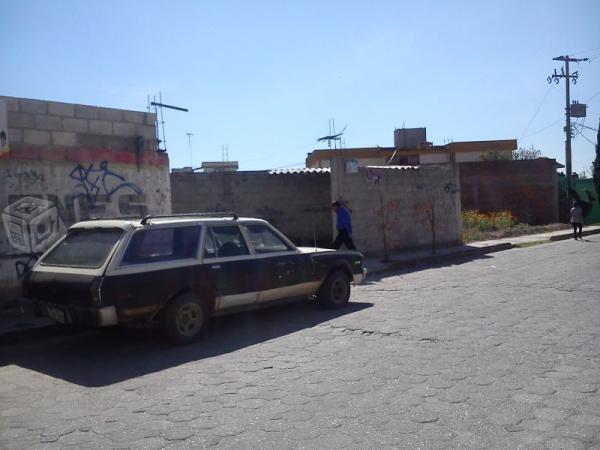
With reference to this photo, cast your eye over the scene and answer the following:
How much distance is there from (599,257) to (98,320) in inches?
528

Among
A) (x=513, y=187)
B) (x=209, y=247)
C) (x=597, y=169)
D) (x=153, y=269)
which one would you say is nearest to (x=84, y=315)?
(x=153, y=269)

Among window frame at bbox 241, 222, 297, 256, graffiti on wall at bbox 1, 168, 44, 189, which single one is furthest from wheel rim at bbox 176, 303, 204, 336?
graffiti on wall at bbox 1, 168, 44, 189

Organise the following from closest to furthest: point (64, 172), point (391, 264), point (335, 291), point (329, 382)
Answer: point (329, 382) < point (335, 291) < point (64, 172) < point (391, 264)


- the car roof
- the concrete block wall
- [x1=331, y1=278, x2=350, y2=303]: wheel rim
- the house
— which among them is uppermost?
the house

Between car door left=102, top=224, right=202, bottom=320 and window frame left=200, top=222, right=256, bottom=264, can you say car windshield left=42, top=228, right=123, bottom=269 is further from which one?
window frame left=200, top=222, right=256, bottom=264

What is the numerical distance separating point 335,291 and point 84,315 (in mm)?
3995

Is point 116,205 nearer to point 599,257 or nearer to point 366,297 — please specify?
point 366,297

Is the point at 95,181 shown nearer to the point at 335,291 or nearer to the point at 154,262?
the point at 154,262

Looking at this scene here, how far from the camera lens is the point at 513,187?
3225 centimetres

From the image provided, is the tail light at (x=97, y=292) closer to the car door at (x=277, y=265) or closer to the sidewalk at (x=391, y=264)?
the sidewalk at (x=391, y=264)

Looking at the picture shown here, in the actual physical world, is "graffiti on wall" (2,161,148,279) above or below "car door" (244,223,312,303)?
above

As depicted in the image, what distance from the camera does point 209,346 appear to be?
678 centimetres

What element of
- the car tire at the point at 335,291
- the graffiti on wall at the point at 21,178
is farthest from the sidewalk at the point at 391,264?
the car tire at the point at 335,291

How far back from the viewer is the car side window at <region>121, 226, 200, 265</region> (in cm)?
649
